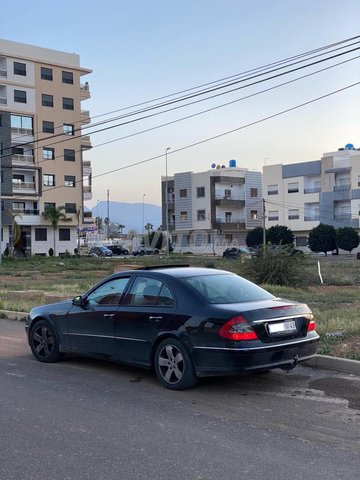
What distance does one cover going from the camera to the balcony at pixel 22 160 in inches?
2522

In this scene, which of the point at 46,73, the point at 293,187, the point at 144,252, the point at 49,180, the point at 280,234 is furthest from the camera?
the point at 293,187

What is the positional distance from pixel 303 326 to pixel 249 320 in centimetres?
95

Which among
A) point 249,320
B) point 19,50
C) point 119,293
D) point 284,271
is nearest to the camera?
point 249,320

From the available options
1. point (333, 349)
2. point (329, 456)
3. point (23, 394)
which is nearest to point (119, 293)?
point (23, 394)

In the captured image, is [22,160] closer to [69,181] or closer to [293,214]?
[69,181]

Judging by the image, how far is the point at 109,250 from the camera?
79.2m

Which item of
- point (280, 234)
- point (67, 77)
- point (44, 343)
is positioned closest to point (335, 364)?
point (44, 343)

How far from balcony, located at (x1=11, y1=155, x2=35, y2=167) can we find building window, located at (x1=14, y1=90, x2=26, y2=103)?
6.13 meters

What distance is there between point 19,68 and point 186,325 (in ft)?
207

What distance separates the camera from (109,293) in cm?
823

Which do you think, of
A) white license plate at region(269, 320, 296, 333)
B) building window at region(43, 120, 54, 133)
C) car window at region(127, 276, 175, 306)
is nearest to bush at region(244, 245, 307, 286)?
car window at region(127, 276, 175, 306)

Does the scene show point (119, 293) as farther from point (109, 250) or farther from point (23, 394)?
point (109, 250)

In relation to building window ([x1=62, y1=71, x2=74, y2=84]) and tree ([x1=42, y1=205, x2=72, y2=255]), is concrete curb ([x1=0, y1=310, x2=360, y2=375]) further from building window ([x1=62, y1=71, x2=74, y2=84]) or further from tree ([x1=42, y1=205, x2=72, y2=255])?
building window ([x1=62, y1=71, x2=74, y2=84])

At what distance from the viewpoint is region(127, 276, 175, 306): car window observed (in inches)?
Answer: 293
